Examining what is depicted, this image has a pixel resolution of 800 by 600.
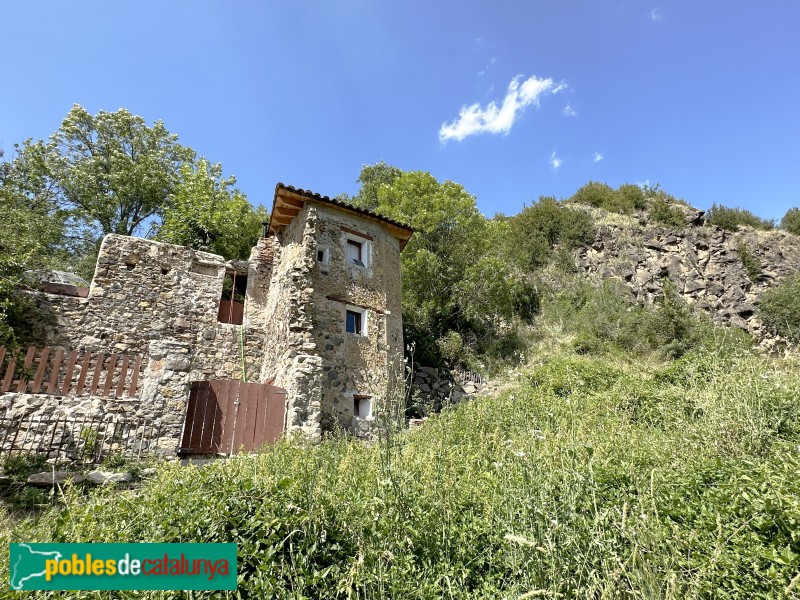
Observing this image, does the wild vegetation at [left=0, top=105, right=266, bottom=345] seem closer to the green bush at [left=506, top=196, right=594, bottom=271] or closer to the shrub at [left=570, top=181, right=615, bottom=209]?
the green bush at [left=506, top=196, right=594, bottom=271]

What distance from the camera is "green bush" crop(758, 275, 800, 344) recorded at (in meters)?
17.2

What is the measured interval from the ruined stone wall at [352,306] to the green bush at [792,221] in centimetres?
2858

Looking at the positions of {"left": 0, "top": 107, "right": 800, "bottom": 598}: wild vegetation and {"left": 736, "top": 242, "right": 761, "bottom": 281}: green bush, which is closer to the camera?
{"left": 0, "top": 107, "right": 800, "bottom": 598}: wild vegetation

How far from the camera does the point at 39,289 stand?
1159 centimetres

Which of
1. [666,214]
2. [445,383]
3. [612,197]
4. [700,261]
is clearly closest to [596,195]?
[612,197]

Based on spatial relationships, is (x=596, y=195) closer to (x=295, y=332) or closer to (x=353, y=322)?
(x=353, y=322)

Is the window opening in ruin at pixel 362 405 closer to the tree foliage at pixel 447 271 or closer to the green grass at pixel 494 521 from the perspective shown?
the tree foliage at pixel 447 271

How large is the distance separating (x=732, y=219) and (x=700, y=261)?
573 centimetres

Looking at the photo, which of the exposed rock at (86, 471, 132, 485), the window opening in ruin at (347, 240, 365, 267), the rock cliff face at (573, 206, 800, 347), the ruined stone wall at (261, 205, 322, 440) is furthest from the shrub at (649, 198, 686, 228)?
the exposed rock at (86, 471, 132, 485)

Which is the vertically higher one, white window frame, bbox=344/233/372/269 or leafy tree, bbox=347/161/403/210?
leafy tree, bbox=347/161/403/210

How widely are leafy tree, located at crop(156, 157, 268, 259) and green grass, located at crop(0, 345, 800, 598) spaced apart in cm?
1492

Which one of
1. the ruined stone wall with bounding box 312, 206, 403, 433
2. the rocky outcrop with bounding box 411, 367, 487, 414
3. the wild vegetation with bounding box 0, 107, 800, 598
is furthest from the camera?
the rocky outcrop with bounding box 411, 367, 487, 414

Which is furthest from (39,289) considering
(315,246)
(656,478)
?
(656,478)

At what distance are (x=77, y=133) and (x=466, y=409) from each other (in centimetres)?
2403
